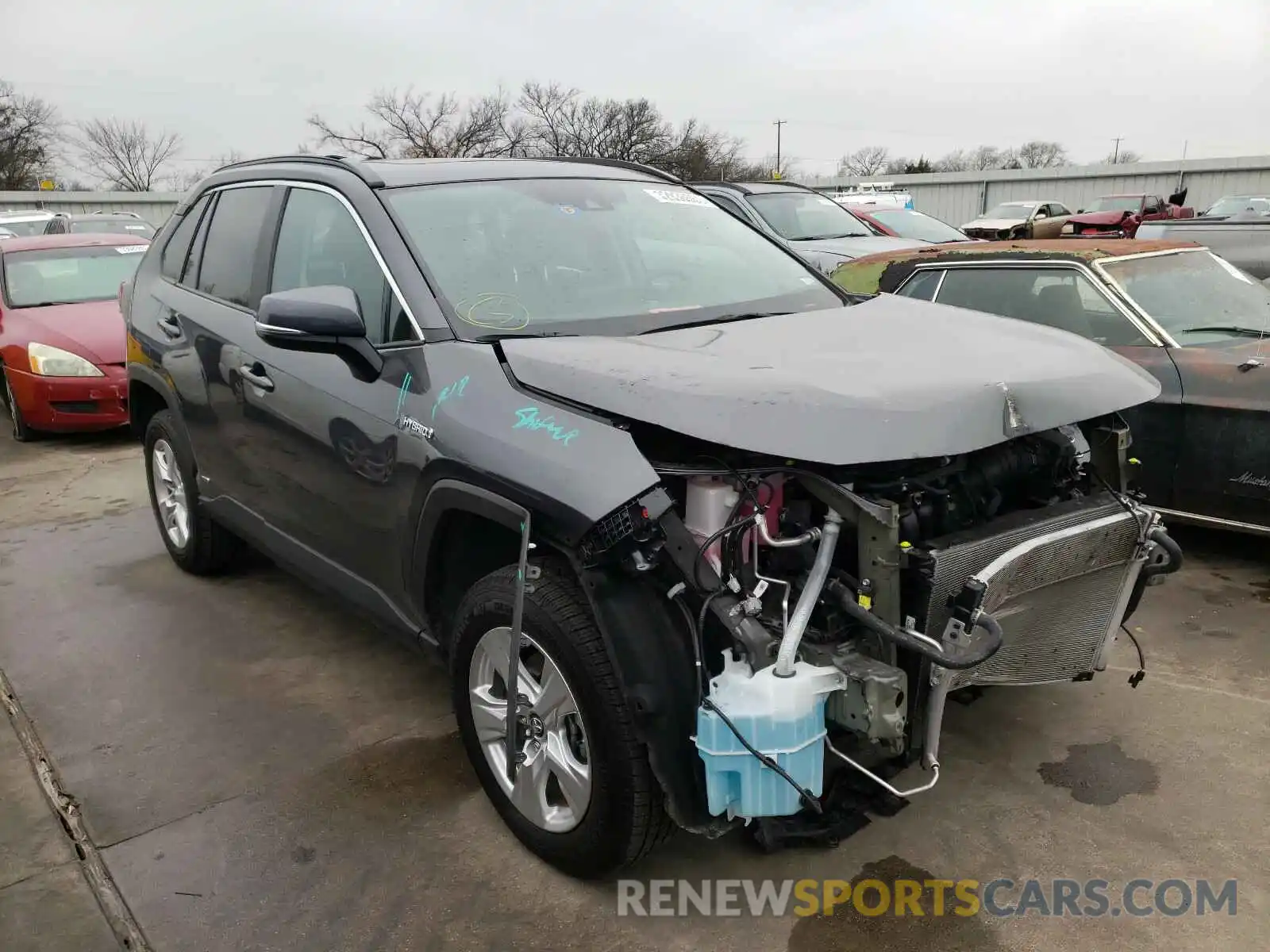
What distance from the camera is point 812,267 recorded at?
3.84m

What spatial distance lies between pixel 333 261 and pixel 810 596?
2.07 m

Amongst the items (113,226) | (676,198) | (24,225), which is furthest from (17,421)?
(24,225)

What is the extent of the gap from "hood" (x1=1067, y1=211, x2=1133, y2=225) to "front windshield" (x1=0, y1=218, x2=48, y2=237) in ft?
52.1

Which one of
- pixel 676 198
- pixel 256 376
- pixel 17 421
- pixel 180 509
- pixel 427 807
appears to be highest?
pixel 676 198

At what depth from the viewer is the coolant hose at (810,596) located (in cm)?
216

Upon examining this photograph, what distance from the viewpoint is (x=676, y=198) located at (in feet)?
12.7

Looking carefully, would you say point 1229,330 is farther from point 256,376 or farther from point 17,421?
point 17,421

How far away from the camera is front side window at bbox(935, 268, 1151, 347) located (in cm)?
482

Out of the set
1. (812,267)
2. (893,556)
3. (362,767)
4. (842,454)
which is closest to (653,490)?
(842,454)

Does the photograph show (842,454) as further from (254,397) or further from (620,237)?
(254,397)

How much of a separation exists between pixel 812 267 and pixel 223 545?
10.1 ft

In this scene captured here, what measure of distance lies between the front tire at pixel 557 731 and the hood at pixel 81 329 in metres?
6.28

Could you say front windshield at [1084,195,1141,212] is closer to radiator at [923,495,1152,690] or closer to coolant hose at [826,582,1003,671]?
radiator at [923,495,1152,690]

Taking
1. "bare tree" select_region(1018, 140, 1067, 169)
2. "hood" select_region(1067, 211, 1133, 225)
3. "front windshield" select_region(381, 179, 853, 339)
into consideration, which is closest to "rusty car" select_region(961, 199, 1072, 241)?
"hood" select_region(1067, 211, 1133, 225)
